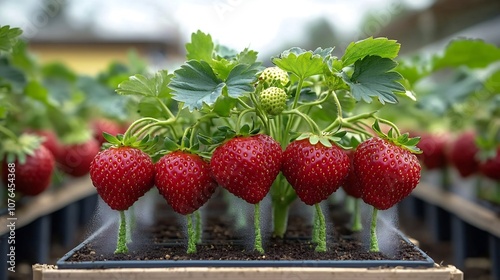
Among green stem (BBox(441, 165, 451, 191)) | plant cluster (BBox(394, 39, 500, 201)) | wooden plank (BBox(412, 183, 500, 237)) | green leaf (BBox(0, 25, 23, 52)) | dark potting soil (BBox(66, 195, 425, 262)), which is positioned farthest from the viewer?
green stem (BBox(441, 165, 451, 191))

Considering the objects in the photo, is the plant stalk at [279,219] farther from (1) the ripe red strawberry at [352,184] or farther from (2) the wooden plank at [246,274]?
(2) the wooden plank at [246,274]

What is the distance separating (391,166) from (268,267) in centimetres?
28

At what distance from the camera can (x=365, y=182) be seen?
3.46ft

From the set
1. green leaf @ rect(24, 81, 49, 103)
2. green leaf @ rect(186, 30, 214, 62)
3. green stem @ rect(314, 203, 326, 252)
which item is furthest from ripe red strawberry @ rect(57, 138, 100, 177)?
green stem @ rect(314, 203, 326, 252)

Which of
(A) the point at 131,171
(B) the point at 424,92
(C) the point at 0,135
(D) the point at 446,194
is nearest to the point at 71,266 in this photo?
(A) the point at 131,171

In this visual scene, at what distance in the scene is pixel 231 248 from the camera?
1.15 meters

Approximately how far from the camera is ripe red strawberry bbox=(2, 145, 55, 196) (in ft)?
5.48

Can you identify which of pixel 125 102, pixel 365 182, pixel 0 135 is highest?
pixel 125 102

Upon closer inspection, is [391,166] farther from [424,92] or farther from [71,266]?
[424,92]

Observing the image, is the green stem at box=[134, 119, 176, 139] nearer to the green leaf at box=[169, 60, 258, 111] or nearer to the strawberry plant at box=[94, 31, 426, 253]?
the strawberry plant at box=[94, 31, 426, 253]

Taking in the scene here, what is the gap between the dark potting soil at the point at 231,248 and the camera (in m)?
1.05

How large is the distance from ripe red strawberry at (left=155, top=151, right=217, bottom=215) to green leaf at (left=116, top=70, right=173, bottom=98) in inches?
5.9

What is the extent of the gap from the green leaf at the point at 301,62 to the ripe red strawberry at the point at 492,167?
1.13 m

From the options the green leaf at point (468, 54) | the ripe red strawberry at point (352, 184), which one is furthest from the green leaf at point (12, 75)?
the green leaf at point (468, 54)
